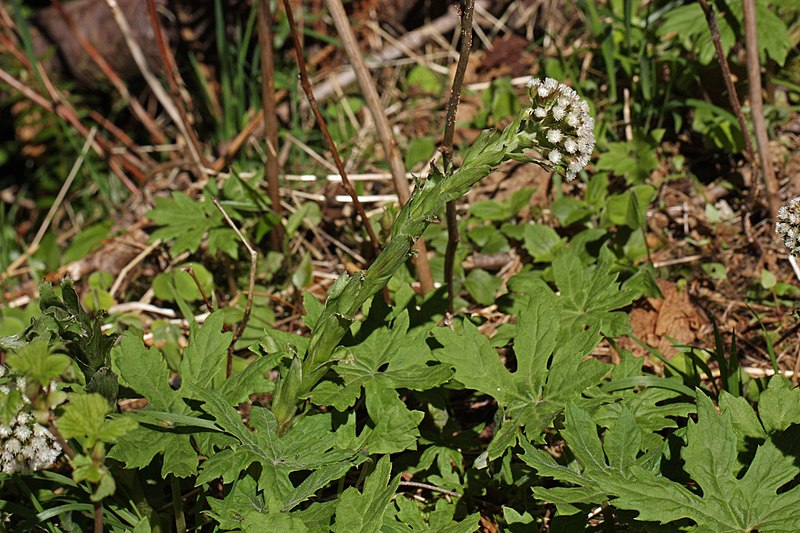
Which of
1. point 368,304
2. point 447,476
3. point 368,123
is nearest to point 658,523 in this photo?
point 447,476

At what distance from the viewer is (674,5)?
12.2 feet

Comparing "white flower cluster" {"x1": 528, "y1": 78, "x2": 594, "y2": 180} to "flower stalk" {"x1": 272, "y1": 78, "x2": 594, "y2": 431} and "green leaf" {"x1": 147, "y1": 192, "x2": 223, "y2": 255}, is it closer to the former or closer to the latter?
"flower stalk" {"x1": 272, "y1": 78, "x2": 594, "y2": 431}

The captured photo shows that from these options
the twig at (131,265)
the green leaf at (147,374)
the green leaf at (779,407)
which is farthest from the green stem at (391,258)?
the twig at (131,265)

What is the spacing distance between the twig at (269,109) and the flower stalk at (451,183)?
1.29 metres

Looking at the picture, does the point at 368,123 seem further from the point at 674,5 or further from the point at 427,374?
the point at 427,374

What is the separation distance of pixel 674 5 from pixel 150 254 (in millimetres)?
2876

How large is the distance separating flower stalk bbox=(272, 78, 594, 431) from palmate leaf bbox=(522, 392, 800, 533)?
615mm

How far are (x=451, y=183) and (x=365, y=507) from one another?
0.87 meters

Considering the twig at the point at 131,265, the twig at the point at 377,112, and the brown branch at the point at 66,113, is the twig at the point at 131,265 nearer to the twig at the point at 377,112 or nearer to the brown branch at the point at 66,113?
the brown branch at the point at 66,113

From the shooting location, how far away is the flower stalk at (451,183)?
197cm

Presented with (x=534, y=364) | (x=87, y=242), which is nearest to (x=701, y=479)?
(x=534, y=364)

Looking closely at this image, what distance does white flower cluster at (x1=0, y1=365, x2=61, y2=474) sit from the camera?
1.67 meters

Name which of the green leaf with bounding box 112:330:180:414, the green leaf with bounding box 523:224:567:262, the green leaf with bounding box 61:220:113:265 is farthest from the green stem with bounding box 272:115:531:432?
the green leaf with bounding box 61:220:113:265

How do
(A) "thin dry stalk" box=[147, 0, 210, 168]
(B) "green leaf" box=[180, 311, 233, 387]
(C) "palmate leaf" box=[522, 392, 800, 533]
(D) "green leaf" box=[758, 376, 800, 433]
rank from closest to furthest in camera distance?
1. (C) "palmate leaf" box=[522, 392, 800, 533]
2. (D) "green leaf" box=[758, 376, 800, 433]
3. (B) "green leaf" box=[180, 311, 233, 387]
4. (A) "thin dry stalk" box=[147, 0, 210, 168]
